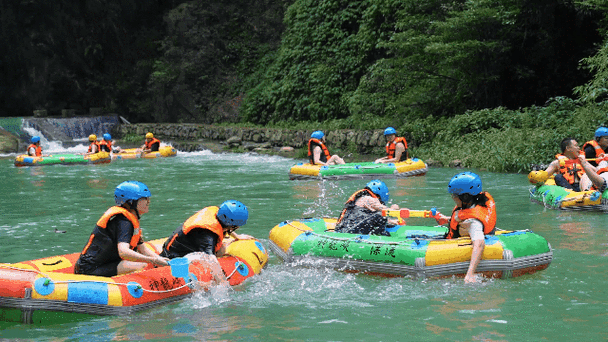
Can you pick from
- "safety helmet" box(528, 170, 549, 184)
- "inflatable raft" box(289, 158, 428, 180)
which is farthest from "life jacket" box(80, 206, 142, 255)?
"inflatable raft" box(289, 158, 428, 180)

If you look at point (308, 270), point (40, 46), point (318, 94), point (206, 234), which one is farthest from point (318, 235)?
point (40, 46)

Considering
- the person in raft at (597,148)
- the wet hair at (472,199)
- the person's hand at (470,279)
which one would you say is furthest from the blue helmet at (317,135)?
the person's hand at (470,279)

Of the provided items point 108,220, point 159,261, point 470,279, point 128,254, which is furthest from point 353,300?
point 108,220

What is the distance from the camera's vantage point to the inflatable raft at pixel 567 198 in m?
9.53

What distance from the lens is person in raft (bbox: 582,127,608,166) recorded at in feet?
32.3

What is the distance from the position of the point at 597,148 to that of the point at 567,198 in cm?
90

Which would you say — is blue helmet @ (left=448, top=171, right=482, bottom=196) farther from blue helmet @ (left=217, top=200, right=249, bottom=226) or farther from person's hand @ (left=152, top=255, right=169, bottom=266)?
person's hand @ (left=152, top=255, right=169, bottom=266)

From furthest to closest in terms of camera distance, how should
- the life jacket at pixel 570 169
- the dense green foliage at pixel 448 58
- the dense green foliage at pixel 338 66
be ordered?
the dense green foliage at pixel 448 58
the dense green foliage at pixel 338 66
the life jacket at pixel 570 169

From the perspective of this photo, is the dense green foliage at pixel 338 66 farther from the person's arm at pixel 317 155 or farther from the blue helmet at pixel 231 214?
the blue helmet at pixel 231 214

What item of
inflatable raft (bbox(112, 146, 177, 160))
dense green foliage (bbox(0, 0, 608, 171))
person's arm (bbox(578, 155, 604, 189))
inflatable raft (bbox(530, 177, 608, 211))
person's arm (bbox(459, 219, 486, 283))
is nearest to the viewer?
person's arm (bbox(459, 219, 486, 283))

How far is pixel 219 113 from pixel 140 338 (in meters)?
23.8

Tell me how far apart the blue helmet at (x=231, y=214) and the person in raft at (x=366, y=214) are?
1666mm

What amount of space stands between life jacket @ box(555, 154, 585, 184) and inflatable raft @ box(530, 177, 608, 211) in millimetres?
223

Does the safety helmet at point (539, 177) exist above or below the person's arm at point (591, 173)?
below
